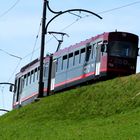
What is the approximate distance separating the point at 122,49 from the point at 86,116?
11.4 metres

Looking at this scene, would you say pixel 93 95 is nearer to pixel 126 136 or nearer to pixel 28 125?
pixel 28 125

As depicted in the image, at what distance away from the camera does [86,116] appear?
25.8 meters

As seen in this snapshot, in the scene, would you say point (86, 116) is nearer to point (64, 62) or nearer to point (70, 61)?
point (70, 61)

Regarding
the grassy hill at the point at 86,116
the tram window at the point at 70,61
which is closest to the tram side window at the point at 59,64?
the tram window at the point at 70,61

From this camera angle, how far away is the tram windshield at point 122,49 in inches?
1411

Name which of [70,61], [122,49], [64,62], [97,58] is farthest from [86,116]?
[64,62]

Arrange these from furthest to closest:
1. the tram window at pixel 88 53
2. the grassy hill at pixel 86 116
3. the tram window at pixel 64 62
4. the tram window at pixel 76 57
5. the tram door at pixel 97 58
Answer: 1. the tram window at pixel 64 62
2. the tram window at pixel 76 57
3. the tram window at pixel 88 53
4. the tram door at pixel 97 58
5. the grassy hill at pixel 86 116

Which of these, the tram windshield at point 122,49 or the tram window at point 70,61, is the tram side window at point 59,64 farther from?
the tram windshield at point 122,49

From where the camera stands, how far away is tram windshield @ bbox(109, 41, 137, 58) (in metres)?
35.8

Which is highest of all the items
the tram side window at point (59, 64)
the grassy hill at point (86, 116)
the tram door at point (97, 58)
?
the tram side window at point (59, 64)

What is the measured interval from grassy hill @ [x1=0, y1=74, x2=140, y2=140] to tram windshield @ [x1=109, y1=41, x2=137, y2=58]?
198 inches

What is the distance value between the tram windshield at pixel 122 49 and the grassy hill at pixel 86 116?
5.02 meters

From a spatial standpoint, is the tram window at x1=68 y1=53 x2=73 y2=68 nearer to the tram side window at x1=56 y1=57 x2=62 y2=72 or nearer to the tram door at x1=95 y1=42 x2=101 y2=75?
the tram side window at x1=56 y1=57 x2=62 y2=72

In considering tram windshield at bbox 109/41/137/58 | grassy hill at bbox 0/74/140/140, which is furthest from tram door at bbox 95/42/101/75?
grassy hill at bbox 0/74/140/140
